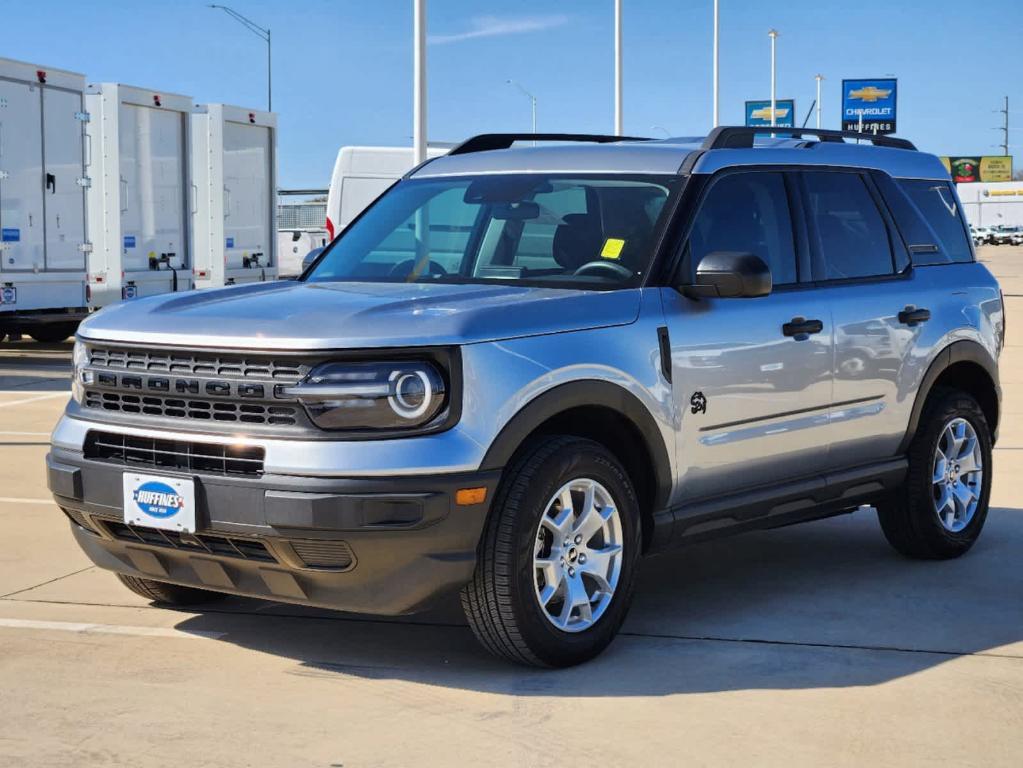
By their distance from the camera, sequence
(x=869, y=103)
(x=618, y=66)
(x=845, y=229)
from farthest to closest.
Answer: (x=869, y=103) < (x=618, y=66) < (x=845, y=229)

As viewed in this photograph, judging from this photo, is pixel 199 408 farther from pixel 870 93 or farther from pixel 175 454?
pixel 870 93

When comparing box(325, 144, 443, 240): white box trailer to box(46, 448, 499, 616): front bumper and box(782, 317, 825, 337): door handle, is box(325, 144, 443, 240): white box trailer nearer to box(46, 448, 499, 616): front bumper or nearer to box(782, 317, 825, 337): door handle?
box(782, 317, 825, 337): door handle

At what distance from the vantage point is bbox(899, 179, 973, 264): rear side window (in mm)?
7684

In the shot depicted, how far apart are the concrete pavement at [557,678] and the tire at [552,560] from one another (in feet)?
0.44

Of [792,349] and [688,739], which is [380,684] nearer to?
[688,739]

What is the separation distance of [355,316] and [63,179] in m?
15.0

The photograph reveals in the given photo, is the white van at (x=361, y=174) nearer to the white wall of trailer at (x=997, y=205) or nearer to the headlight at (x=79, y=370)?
the headlight at (x=79, y=370)

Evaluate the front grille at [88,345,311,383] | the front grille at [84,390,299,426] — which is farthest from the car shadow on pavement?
the front grille at [88,345,311,383]

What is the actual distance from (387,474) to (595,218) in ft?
5.74

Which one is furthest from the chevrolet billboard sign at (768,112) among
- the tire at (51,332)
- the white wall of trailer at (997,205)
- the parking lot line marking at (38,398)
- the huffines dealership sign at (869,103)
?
the parking lot line marking at (38,398)

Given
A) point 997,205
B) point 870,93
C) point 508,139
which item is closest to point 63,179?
point 508,139

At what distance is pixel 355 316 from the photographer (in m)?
5.20

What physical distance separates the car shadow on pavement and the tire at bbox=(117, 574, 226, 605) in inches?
3.6

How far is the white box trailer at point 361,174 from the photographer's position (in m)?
19.9
